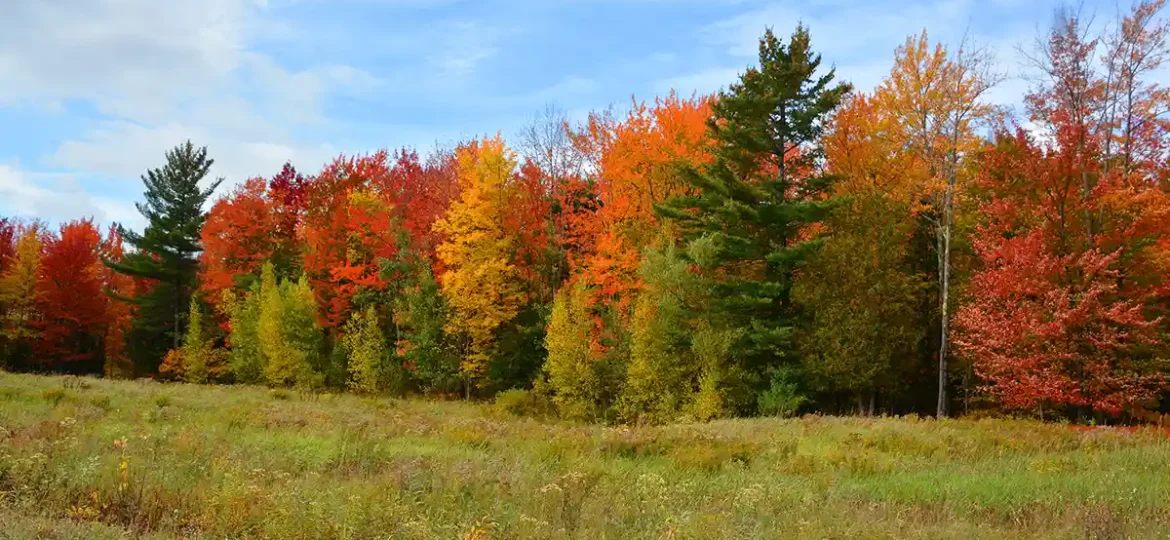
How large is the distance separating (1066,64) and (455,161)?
3273cm

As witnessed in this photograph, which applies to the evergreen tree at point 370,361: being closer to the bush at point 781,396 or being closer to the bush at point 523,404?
the bush at point 523,404

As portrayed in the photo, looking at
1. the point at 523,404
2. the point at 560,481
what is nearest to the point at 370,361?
the point at 523,404

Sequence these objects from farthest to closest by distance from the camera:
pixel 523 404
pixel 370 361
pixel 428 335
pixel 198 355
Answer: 1. pixel 198 355
2. pixel 370 361
3. pixel 428 335
4. pixel 523 404

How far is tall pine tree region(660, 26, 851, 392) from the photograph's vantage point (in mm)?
22938

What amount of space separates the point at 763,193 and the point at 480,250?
40.4 feet

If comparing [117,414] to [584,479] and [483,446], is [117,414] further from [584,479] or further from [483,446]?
[584,479]

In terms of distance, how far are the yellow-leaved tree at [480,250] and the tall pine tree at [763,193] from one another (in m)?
8.52

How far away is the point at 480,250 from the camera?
2992 centimetres

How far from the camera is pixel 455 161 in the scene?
44.7 meters

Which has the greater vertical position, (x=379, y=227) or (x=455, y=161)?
(x=455, y=161)

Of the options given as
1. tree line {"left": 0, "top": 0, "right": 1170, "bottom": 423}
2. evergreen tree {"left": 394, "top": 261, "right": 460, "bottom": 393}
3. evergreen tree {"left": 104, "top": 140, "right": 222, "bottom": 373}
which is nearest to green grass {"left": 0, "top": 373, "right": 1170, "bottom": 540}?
tree line {"left": 0, "top": 0, "right": 1170, "bottom": 423}

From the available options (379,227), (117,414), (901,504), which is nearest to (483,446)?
(901,504)

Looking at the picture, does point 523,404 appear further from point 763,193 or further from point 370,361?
point 763,193

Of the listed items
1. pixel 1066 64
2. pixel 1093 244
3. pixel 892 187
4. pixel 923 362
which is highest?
pixel 1066 64
